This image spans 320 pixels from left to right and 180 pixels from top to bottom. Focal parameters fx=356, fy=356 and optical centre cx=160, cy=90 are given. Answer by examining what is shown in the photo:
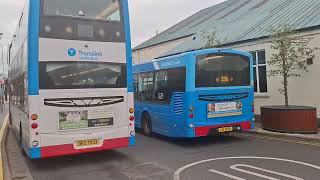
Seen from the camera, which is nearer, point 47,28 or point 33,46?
point 33,46

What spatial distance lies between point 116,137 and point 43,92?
6.84ft

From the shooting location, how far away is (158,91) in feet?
39.7

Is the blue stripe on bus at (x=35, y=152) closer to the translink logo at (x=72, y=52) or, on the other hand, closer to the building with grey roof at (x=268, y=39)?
the translink logo at (x=72, y=52)

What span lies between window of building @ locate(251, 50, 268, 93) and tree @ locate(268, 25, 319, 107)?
75.9 inches

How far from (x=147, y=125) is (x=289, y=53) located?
588cm

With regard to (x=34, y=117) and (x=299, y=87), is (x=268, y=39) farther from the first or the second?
(x=34, y=117)

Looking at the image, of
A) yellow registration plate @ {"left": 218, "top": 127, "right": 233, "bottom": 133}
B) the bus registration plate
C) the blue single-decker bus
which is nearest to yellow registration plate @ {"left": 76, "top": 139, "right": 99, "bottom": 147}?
the bus registration plate

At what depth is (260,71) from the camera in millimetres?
16203

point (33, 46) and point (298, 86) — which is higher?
point (33, 46)

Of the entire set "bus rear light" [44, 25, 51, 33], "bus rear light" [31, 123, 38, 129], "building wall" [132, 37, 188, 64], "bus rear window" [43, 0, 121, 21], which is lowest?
"bus rear light" [31, 123, 38, 129]

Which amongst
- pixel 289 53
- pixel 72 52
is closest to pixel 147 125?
pixel 72 52

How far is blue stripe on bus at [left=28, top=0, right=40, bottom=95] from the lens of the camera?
25.9ft

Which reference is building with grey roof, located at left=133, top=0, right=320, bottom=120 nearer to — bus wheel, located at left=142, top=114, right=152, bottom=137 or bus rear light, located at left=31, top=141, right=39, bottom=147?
bus wheel, located at left=142, top=114, right=152, bottom=137

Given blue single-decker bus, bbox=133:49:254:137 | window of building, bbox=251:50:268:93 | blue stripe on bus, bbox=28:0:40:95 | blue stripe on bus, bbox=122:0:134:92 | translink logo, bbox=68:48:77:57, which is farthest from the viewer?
window of building, bbox=251:50:268:93
